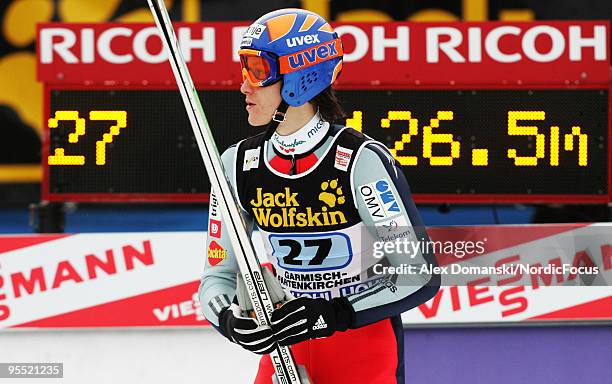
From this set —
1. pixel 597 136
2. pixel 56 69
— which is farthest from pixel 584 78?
pixel 56 69

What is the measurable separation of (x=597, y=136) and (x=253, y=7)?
2.61 m

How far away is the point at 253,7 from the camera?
22.2 ft

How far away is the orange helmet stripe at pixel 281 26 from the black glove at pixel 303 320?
0.75m

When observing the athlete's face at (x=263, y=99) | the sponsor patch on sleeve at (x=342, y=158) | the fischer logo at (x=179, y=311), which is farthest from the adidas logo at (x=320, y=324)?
the fischer logo at (x=179, y=311)

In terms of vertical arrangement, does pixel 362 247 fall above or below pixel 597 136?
below

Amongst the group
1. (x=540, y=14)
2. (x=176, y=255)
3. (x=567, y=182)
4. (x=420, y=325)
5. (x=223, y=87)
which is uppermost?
(x=540, y=14)

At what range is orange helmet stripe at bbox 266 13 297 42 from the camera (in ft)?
8.76

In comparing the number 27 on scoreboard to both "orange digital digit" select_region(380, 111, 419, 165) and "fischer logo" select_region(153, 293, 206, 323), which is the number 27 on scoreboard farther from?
"orange digital digit" select_region(380, 111, 419, 165)

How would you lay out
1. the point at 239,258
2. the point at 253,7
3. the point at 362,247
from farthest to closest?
1. the point at 253,7
2. the point at 362,247
3. the point at 239,258

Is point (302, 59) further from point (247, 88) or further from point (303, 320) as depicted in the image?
point (303, 320)

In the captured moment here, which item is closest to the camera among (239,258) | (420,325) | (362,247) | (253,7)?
(239,258)

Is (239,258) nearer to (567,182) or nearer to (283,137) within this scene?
(283,137)

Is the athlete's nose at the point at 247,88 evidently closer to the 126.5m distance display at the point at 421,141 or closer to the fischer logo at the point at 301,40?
the fischer logo at the point at 301,40

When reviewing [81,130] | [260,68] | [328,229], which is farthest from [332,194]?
[81,130]
